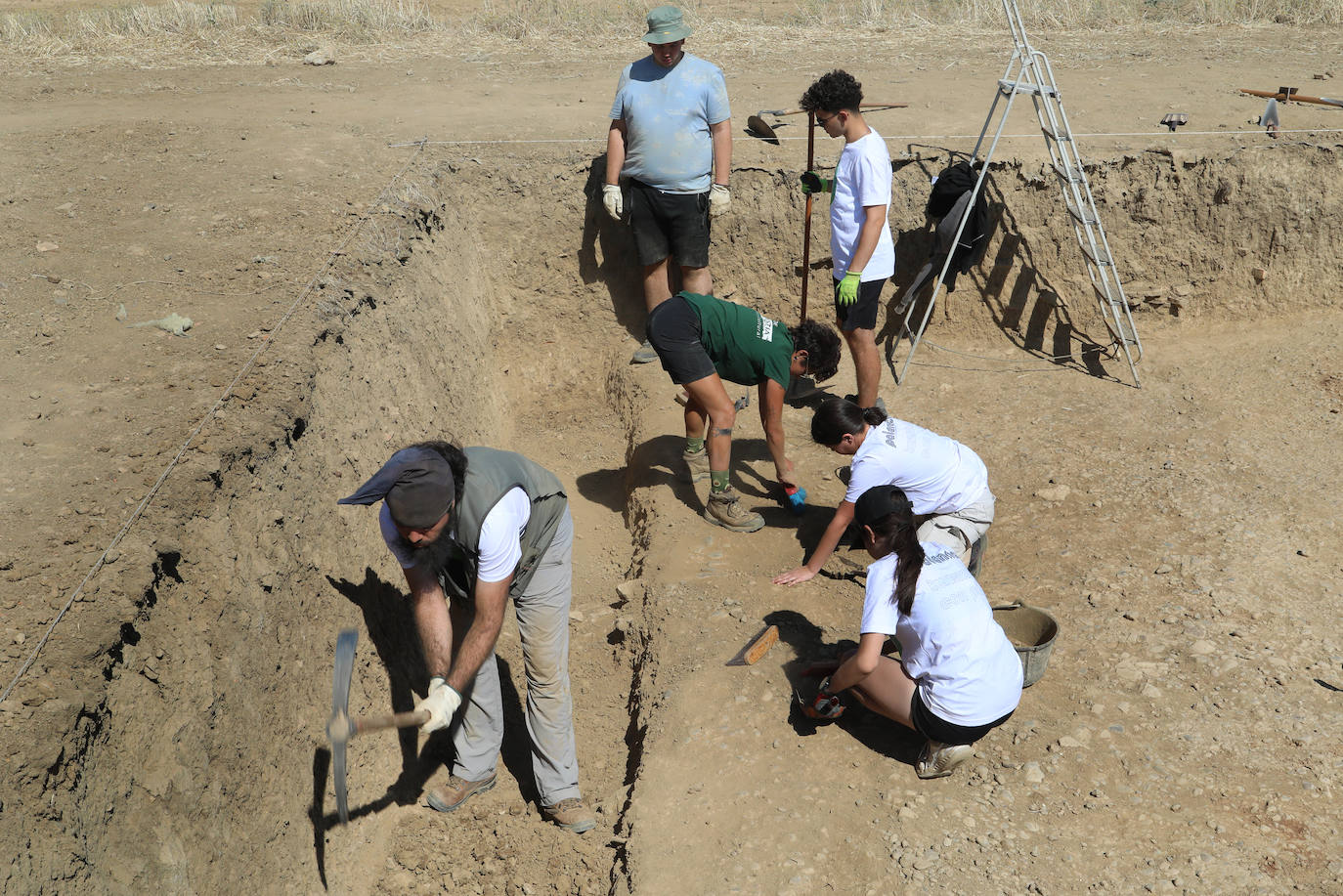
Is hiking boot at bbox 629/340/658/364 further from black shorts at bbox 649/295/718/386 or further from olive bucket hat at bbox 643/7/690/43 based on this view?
olive bucket hat at bbox 643/7/690/43

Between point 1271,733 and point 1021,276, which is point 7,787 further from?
point 1021,276

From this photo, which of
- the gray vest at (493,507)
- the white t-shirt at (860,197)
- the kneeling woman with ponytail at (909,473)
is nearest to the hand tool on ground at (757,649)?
the kneeling woman with ponytail at (909,473)

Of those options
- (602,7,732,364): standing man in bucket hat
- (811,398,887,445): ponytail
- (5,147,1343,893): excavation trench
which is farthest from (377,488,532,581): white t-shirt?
(602,7,732,364): standing man in bucket hat

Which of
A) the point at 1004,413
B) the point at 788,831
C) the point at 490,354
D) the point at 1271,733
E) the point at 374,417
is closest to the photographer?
the point at 788,831

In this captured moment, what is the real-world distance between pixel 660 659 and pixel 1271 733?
272 cm

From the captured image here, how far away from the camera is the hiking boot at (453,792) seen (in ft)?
13.8

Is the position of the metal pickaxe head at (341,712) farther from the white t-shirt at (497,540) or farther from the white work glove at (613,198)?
the white work glove at (613,198)

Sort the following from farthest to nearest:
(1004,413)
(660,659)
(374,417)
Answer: (1004,413), (374,417), (660,659)

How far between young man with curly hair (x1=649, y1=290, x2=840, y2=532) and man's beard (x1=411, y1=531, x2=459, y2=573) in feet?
6.85

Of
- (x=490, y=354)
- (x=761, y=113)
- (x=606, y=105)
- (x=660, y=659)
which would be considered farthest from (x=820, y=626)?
(x=606, y=105)

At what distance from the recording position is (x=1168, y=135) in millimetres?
7516

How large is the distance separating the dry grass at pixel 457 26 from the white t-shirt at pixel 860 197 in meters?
4.90

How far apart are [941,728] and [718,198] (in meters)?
4.29

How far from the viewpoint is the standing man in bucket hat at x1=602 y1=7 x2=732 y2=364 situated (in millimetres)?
6414
